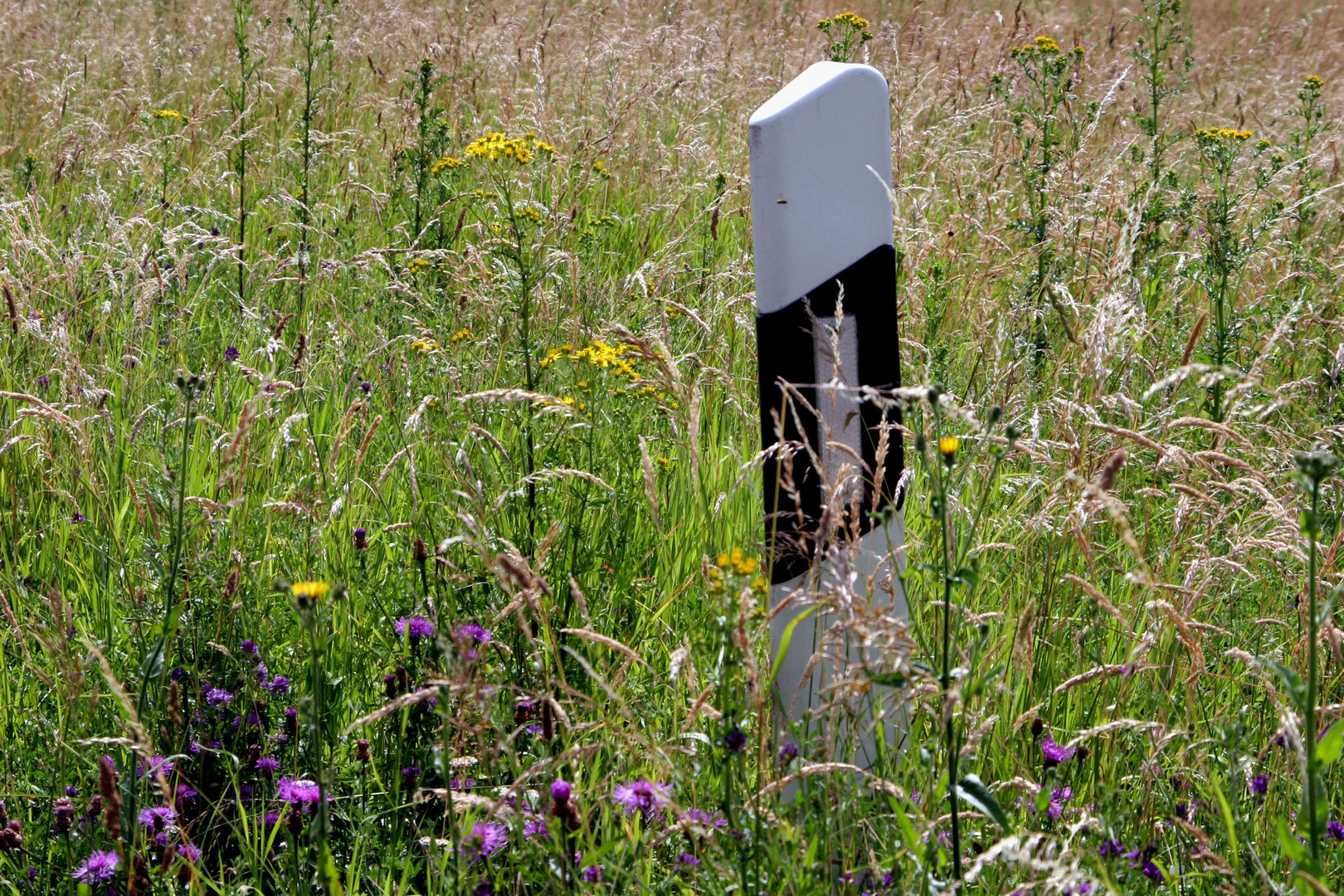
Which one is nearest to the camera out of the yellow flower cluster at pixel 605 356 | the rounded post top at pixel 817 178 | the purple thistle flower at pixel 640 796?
the purple thistle flower at pixel 640 796

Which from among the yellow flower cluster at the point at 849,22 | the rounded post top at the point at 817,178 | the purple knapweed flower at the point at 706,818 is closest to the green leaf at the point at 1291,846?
the purple knapweed flower at the point at 706,818

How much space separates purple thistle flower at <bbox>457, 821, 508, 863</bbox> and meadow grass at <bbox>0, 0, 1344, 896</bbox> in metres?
0.01

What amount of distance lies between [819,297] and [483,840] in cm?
88

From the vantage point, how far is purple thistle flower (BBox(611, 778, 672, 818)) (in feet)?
4.21

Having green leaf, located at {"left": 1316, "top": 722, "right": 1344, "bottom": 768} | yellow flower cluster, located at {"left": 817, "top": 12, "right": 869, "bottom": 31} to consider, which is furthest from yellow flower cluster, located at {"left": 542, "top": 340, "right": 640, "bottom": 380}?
yellow flower cluster, located at {"left": 817, "top": 12, "right": 869, "bottom": 31}

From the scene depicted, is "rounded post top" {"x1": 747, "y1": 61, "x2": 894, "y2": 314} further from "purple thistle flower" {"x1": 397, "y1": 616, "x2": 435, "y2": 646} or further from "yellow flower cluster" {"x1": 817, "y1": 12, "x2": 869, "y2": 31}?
"yellow flower cluster" {"x1": 817, "y1": 12, "x2": 869, "y2": 31}

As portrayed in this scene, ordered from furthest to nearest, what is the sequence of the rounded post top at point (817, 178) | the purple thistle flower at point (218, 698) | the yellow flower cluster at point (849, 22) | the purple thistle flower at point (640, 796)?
the yellow flower cluster at point (849, 22), the purple thistle flower at point (218, 698), the rounded post top at point (817, 178), the purple thistle flower at point (640, 796)

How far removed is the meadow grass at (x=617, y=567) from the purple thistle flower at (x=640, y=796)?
0.6 inches

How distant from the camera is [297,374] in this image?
2.86 m

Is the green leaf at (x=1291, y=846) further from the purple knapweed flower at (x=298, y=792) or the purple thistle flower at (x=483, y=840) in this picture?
the purple knapweed flower at (x=298, y=792)

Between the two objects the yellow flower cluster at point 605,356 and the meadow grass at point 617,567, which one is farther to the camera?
the yellow flower cluster at point 605,356

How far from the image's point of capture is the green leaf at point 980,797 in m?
1.13


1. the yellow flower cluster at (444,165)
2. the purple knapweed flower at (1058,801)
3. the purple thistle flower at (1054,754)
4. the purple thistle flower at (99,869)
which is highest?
the yellow flower cluster at (444,165)

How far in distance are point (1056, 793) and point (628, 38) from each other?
733cm
